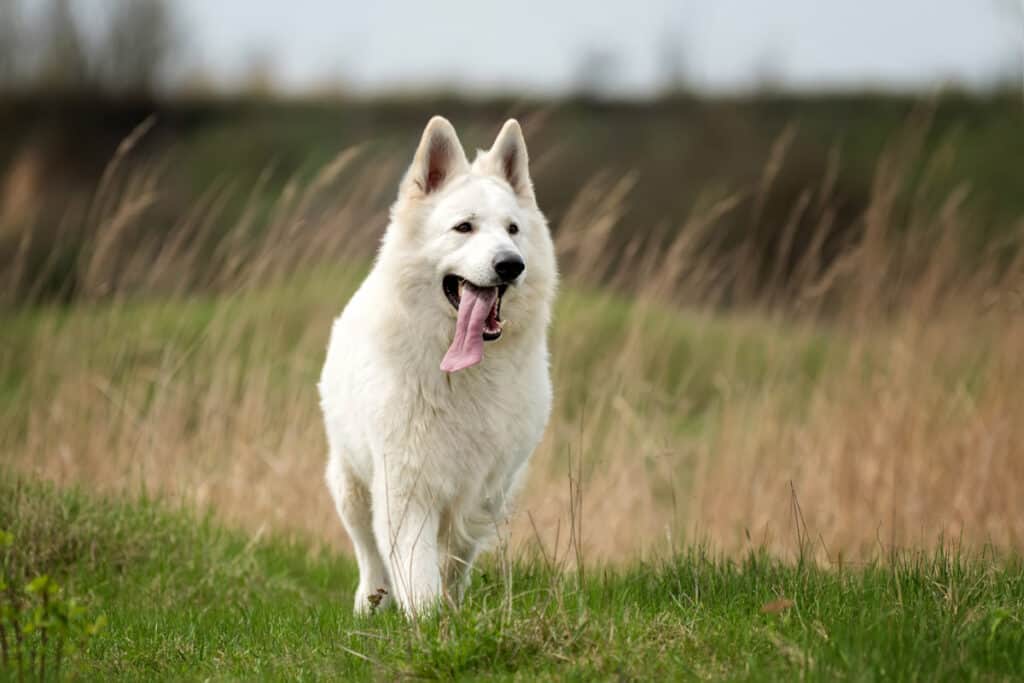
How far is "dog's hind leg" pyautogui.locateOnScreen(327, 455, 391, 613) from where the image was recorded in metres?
5.32

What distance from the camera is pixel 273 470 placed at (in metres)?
7.18

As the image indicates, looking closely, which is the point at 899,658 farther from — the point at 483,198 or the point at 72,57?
the point at 72,57

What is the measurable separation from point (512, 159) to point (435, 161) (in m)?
0.35

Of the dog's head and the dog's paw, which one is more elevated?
the dog's head

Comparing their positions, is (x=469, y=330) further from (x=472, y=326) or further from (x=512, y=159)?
(x=512, y=159)

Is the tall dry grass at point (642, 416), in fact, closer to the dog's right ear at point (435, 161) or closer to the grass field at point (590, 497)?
the grass field at point (590, 497)

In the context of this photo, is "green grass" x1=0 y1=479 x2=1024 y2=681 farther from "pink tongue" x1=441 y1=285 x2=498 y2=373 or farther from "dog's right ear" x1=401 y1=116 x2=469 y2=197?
"dog's right ear" x1=401 y1=116 x2=469 y2=197

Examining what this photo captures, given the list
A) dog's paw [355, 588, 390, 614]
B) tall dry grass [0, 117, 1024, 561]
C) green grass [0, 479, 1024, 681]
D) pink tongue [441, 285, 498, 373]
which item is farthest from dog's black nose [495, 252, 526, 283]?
tall dry grass [0, 117, 1024, 561]

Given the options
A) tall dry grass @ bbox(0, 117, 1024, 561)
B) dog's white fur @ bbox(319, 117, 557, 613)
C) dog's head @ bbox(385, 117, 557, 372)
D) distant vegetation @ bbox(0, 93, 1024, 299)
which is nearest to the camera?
dog's head @ bbox(385, 117, 557, 372)

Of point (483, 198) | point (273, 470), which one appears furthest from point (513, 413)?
point (273, 470)

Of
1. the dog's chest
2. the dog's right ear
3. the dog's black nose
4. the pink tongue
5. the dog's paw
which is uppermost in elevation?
the dog's right ear

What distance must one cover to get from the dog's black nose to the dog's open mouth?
0.17 metres

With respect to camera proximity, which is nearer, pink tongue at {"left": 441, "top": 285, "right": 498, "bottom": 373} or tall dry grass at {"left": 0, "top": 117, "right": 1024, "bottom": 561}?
pink tongue at {"left": 441, "top": 285, "right": 498, "bottom": 373}

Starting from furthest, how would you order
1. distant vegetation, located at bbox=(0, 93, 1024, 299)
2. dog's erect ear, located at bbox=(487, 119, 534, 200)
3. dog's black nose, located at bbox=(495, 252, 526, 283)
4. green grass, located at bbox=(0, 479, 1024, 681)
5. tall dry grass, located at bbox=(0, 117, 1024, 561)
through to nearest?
distant vegetation, located at bbox=(0, 93, 1024, 299), tall dry grass, located at bbox=(0, 117, 1024, 561), dog's erect ear, located at bbox=(487, 119, 534, 200), dog's black nose, located at bbox=(495, 252, 526, 283), green grass, located at bbox=(0, 479, 1024, 681)
